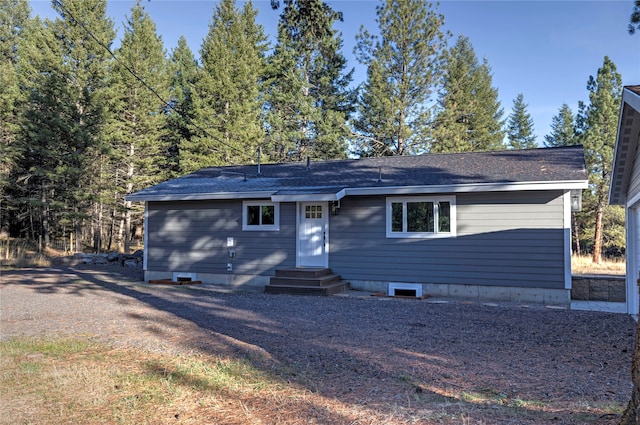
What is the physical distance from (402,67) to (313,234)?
42.0 feet

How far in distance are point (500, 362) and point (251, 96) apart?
21175 mm

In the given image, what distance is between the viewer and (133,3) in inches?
920

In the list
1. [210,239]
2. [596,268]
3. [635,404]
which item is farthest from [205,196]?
[596,268]

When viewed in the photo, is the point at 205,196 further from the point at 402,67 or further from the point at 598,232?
the point at 598,232

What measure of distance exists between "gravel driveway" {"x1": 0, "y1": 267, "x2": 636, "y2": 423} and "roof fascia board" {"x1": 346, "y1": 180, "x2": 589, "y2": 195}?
2518mm

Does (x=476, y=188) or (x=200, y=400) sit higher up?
(x=476, y=188)

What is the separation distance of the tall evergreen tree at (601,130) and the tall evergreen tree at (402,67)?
342 inches

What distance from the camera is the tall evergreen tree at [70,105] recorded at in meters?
21.0

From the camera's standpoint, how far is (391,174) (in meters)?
11.9

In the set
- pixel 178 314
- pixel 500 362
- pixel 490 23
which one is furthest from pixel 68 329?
pixel 490 23

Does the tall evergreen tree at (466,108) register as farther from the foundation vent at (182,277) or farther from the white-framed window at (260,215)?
the foundation vent at (182,277)

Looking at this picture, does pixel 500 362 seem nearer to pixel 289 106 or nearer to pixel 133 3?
pixel 289 106

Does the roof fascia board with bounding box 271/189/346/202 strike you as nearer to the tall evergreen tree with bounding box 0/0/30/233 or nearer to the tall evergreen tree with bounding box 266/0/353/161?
the tall evergreen tree with bounding box 266/0/353/161

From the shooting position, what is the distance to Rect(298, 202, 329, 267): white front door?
1166 cm
